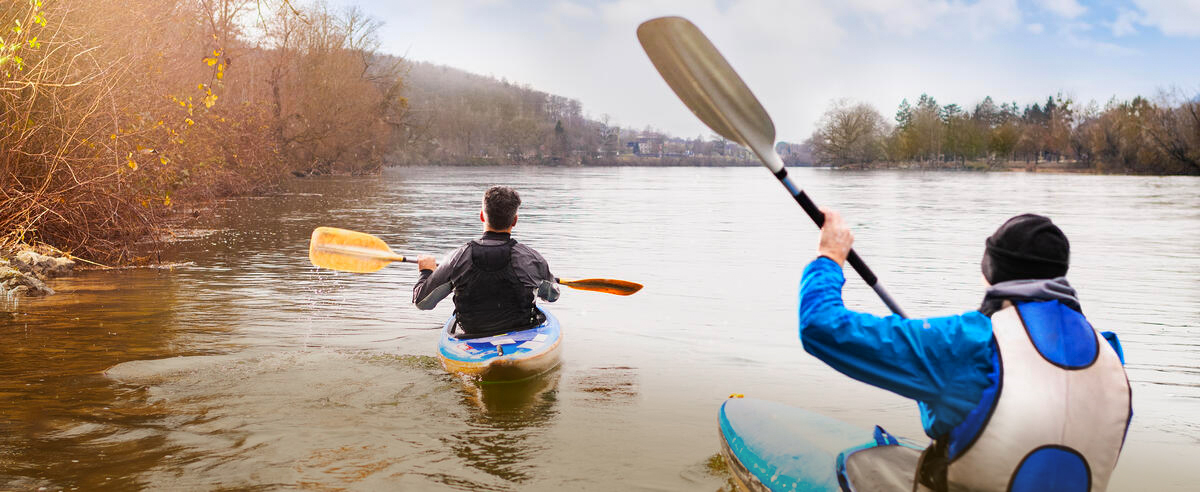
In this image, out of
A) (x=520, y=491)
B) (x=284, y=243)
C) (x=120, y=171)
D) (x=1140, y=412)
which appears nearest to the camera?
(x=520, y=491)

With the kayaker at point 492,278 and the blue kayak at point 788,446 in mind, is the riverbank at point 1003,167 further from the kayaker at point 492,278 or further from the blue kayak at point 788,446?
the blue kayak at point 788,446

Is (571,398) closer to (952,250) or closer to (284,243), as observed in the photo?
(284,243)

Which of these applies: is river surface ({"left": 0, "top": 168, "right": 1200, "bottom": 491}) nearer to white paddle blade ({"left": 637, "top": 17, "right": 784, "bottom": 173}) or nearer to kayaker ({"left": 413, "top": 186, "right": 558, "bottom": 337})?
kayaker ({"left": 413, "top": 186, "right": 558, "bottom": 337})

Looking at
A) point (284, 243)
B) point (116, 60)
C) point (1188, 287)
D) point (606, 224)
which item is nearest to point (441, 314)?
point (116, 60)

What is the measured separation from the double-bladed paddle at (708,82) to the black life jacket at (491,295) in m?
2.29

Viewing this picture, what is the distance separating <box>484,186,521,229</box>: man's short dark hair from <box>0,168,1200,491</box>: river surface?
117cm

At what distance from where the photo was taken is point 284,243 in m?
14.8

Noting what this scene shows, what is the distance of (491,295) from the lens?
568cm

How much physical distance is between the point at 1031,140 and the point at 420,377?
10739 cm

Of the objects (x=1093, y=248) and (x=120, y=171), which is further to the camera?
(x=1093, y=248)

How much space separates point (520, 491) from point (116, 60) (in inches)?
343

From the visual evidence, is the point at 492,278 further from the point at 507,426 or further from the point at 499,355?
the point at 507,426

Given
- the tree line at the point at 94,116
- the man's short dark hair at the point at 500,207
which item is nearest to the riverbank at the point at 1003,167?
the tree line at the point at 94,116

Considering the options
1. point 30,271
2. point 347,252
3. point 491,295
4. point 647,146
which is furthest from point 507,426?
point 647,146
